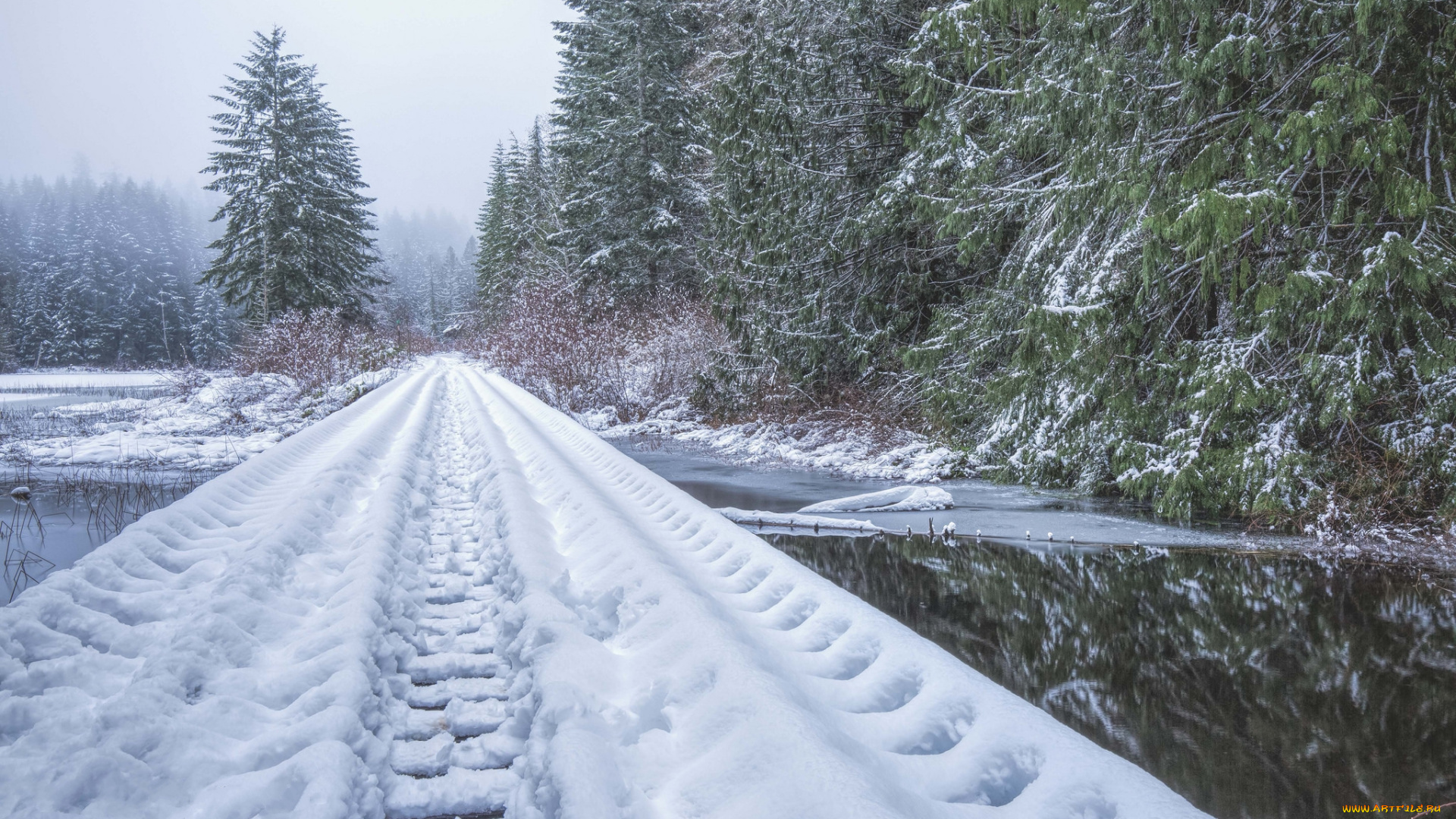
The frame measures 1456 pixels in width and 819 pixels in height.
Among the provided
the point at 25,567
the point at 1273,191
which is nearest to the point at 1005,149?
the point at 1273,191

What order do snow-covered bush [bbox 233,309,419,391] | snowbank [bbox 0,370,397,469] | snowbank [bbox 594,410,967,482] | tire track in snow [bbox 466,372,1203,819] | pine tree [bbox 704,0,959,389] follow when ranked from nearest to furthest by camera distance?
tire track in snow [bbox 466,372,1203,819] < snowbank [bbox 594,410,967,482] < snowbank [bbox 0,370,397,469] < pine tree [bbox 704,0,959,389] < snow-covered bush [bbox 233,309,419,391]

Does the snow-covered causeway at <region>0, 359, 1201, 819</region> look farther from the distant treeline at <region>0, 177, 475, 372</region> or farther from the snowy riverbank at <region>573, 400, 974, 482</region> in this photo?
the distant treeline at <region>0, 177, 475, 372</region>

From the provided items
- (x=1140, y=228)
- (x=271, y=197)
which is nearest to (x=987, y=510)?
(x=1140, y=228)

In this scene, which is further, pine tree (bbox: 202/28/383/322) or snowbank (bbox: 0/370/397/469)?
pine tree (bbox: 202/28/383/322)

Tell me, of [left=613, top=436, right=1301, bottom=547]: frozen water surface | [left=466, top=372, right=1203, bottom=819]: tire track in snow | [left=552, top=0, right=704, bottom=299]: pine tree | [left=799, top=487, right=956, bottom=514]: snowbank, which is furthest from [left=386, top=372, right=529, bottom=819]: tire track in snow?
[left=552, top=0, right=704, bottom=299]: pine tree

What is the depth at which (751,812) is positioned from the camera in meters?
1.61

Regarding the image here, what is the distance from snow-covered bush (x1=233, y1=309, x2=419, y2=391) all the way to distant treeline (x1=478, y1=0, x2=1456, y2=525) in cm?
1291

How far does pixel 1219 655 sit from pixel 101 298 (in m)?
66.0

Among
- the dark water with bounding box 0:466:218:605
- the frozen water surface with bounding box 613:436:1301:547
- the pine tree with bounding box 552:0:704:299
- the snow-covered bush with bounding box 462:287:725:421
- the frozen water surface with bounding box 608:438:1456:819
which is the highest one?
the pine tree with bounding box 552:0:704:299

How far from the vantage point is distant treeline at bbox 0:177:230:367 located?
46.3 meters

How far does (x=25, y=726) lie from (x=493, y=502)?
9.87 feet

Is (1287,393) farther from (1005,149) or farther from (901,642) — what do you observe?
(901,642)

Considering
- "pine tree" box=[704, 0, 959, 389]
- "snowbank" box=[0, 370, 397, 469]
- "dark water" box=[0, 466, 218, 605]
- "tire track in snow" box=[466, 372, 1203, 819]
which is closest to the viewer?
"tire track in snow" box=[466, 372, 1203, 819]

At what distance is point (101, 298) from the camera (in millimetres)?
49438
